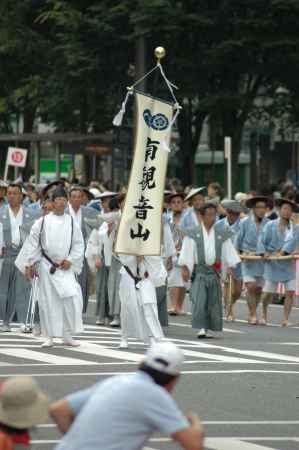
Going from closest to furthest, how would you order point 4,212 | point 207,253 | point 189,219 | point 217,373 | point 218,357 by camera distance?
point 217,373
point 218,357
point 207,253
point 4,212
point 189,219

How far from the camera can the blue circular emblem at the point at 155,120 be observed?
2002cm

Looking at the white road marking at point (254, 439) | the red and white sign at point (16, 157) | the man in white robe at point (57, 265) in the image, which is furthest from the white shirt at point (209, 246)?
the red and white sign at point (16, 157)

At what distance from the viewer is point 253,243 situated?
25.1 meters

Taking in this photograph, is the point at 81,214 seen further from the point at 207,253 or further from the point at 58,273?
the point at 58,273

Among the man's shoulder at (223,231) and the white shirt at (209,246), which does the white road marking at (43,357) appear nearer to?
the white shirt at (209,246)

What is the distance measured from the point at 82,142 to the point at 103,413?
36.1 metres

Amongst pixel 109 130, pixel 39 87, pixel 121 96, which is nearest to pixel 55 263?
pixel 121 96

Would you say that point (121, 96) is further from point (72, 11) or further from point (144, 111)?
point (144, 111)

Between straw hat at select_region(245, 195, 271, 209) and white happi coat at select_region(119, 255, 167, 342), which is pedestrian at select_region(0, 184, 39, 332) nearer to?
white happi coat at select_region(119, 255, 167, 342)

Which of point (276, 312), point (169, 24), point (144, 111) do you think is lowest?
point (276, 312)

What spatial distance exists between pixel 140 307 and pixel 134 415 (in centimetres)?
1207

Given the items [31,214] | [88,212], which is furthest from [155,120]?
[88,212]

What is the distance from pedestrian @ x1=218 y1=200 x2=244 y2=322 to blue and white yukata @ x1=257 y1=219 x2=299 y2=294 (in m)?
0.47

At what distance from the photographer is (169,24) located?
3688 centimetres
